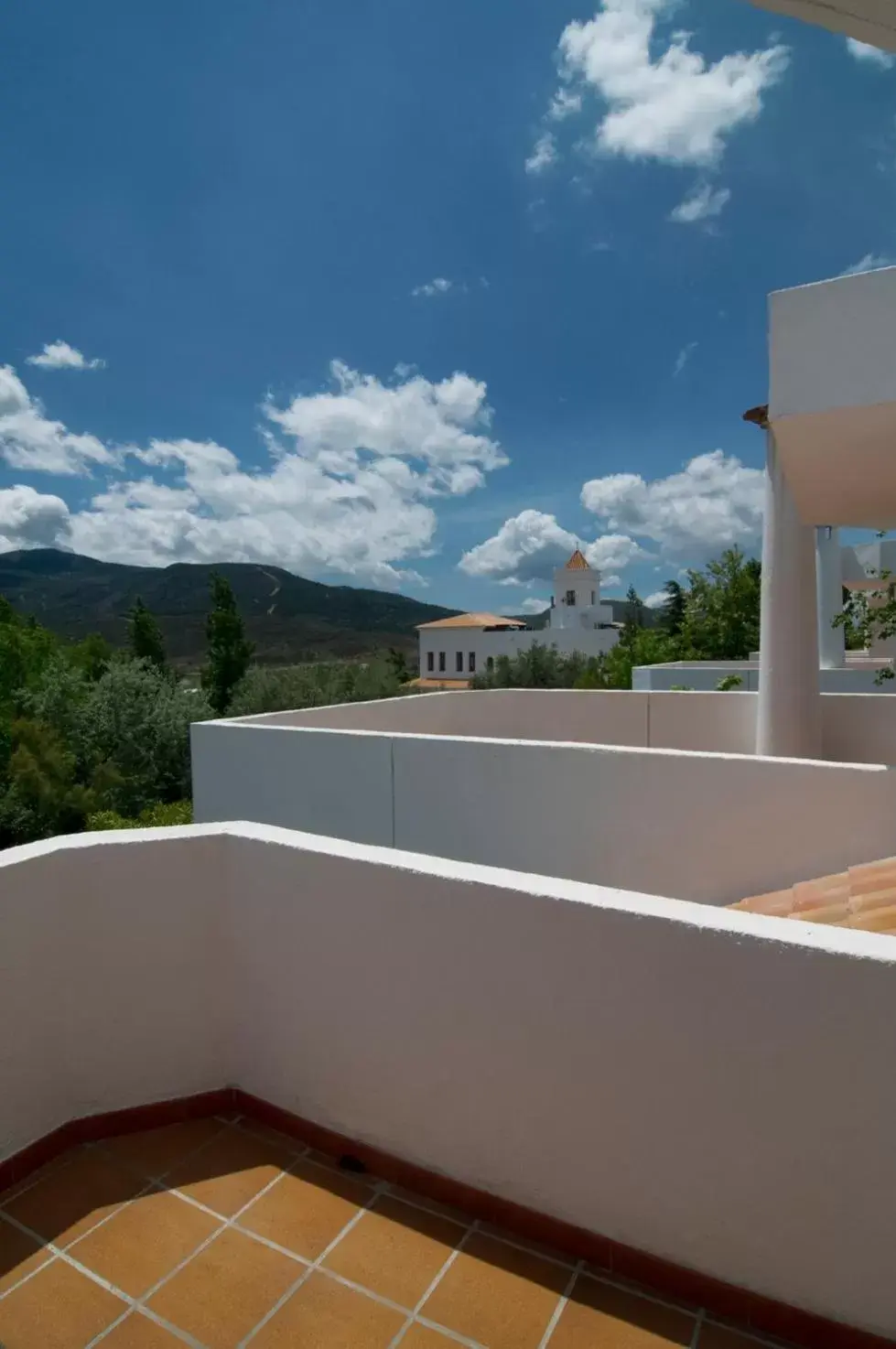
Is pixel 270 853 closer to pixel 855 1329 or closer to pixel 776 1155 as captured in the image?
pixel 776 1155

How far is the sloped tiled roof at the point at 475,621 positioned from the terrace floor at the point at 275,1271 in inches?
1997

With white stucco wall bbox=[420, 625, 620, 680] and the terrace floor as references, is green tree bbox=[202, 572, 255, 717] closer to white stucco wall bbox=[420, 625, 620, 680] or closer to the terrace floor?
white stucco wall bbox=[420, 625, 620, 680]

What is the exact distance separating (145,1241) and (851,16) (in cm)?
356

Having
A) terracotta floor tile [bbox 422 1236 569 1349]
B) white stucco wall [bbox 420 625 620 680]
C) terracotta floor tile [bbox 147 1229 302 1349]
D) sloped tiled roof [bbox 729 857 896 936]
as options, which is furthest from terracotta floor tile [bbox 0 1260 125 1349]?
white stucco wall [bbox 420 625 620 680]

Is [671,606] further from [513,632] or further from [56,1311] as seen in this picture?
[56,1311]

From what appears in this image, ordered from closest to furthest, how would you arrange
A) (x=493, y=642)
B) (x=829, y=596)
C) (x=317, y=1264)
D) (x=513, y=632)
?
(x=317, y=1264) → (x=829, y=596) → (x=513, y=632) → (x=493, y=642)

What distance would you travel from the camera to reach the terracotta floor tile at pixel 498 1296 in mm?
1660

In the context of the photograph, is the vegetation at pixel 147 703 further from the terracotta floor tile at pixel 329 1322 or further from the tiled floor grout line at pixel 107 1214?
the terracotta floor tile at pixel 329 1322

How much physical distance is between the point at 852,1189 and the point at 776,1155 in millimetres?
151

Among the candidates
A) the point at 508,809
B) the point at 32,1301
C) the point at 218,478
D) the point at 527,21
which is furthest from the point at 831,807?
the point at 218,478

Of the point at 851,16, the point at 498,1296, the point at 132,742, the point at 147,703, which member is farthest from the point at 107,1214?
the point at 147,703

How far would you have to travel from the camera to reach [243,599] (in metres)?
67.5

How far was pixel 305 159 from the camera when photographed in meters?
12.2

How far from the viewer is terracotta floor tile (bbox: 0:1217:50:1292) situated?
183cm
